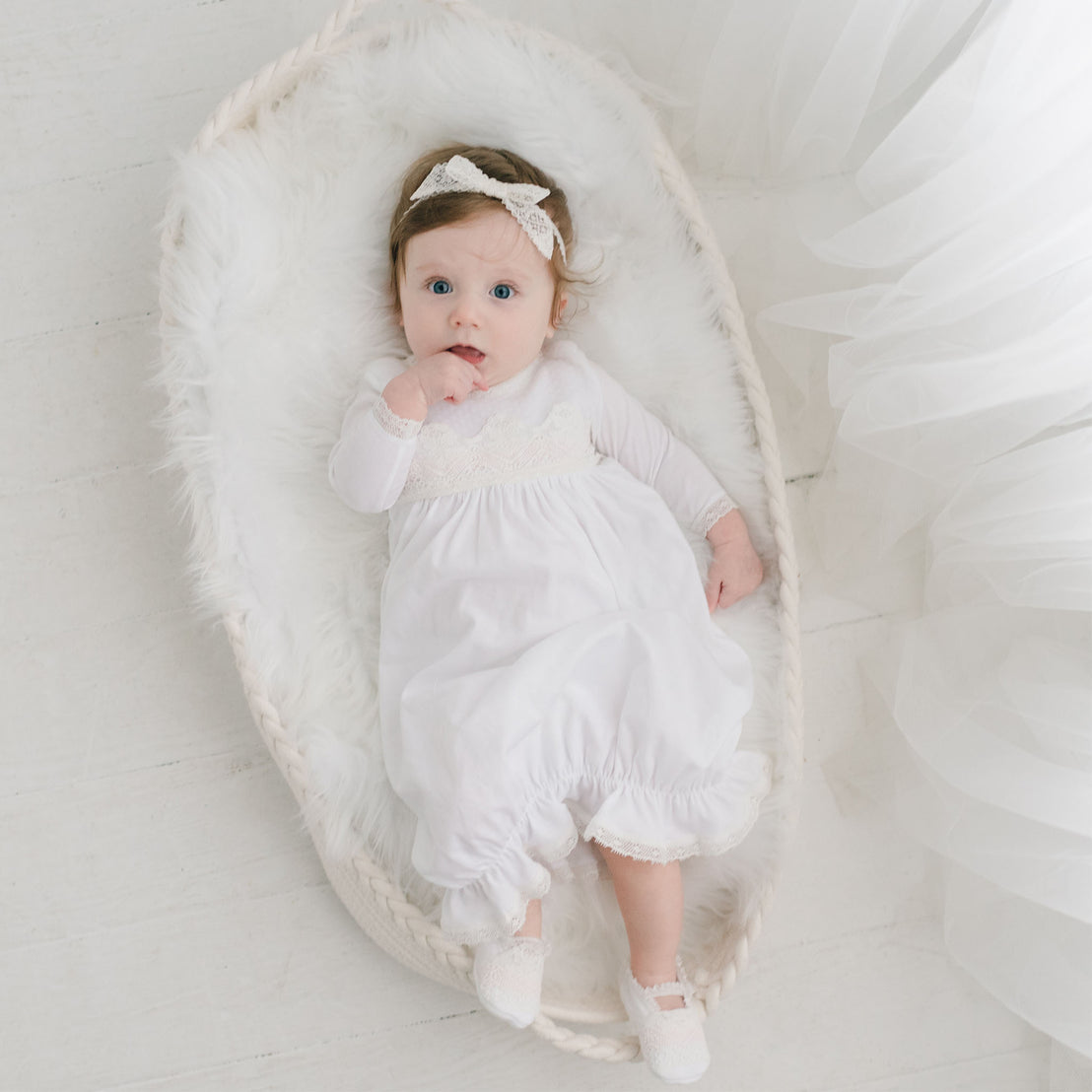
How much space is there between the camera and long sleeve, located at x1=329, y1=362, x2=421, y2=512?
1.40 metres

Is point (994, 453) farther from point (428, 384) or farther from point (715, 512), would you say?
point (428, 384)

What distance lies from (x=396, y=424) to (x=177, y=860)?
29.7 inches

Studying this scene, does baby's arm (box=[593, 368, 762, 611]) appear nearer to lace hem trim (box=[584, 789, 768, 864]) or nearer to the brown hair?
the brown hair

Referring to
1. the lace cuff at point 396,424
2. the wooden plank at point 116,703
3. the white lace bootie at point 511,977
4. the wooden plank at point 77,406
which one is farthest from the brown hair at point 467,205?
the white lace bootie at point 511,977

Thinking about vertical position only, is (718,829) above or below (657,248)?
below

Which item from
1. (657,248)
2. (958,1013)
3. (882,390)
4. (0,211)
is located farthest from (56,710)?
(958,1013)

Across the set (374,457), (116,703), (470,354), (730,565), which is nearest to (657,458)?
(730,565)

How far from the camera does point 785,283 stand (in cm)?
163

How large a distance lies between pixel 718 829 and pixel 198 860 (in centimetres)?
79

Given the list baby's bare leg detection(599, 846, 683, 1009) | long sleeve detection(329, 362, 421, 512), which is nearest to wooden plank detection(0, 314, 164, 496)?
long sleeve detection(329, 362, 421, 512)

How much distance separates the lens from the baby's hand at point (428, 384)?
4.58 ft

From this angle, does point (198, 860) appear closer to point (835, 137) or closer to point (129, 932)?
point (129, 932)

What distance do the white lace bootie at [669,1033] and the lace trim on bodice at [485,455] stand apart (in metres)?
0.71

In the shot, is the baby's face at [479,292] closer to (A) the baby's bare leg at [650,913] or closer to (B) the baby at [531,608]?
(B) the baby at [531,608]
